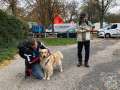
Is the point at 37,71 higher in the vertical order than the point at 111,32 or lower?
higher

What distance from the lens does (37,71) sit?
8.85 meters

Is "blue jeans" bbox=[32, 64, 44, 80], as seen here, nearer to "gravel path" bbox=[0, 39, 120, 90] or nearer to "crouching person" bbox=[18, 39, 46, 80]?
"crouching person" bbox=[18, 39, 46, 80]

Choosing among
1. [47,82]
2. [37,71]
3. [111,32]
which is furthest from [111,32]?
[47,82]

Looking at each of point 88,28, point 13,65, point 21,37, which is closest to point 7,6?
point 21,37

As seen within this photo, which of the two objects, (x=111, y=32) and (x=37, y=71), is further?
(x=111, y=32)

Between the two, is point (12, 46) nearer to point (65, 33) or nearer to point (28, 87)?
point (28, 87)

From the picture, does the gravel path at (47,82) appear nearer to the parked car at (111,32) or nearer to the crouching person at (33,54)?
the crouching person at (33,54)

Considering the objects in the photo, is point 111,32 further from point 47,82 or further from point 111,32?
point 47,82

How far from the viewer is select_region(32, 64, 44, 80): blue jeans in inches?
348

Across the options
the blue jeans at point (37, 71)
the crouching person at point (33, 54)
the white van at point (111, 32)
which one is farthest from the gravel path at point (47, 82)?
the white van at point (111, 32)

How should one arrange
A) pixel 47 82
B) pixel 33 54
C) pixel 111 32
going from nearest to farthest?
1. pixel 47 82
2. pixel 33 54
3. pixel 111 32

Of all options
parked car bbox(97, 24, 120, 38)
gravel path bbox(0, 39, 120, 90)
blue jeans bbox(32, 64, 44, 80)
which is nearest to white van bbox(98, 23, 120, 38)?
parked car bbox(97, 24, 120, 38)

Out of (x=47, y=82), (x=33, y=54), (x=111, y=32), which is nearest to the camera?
(x=47, y=82)

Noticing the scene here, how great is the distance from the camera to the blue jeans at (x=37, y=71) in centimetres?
884
